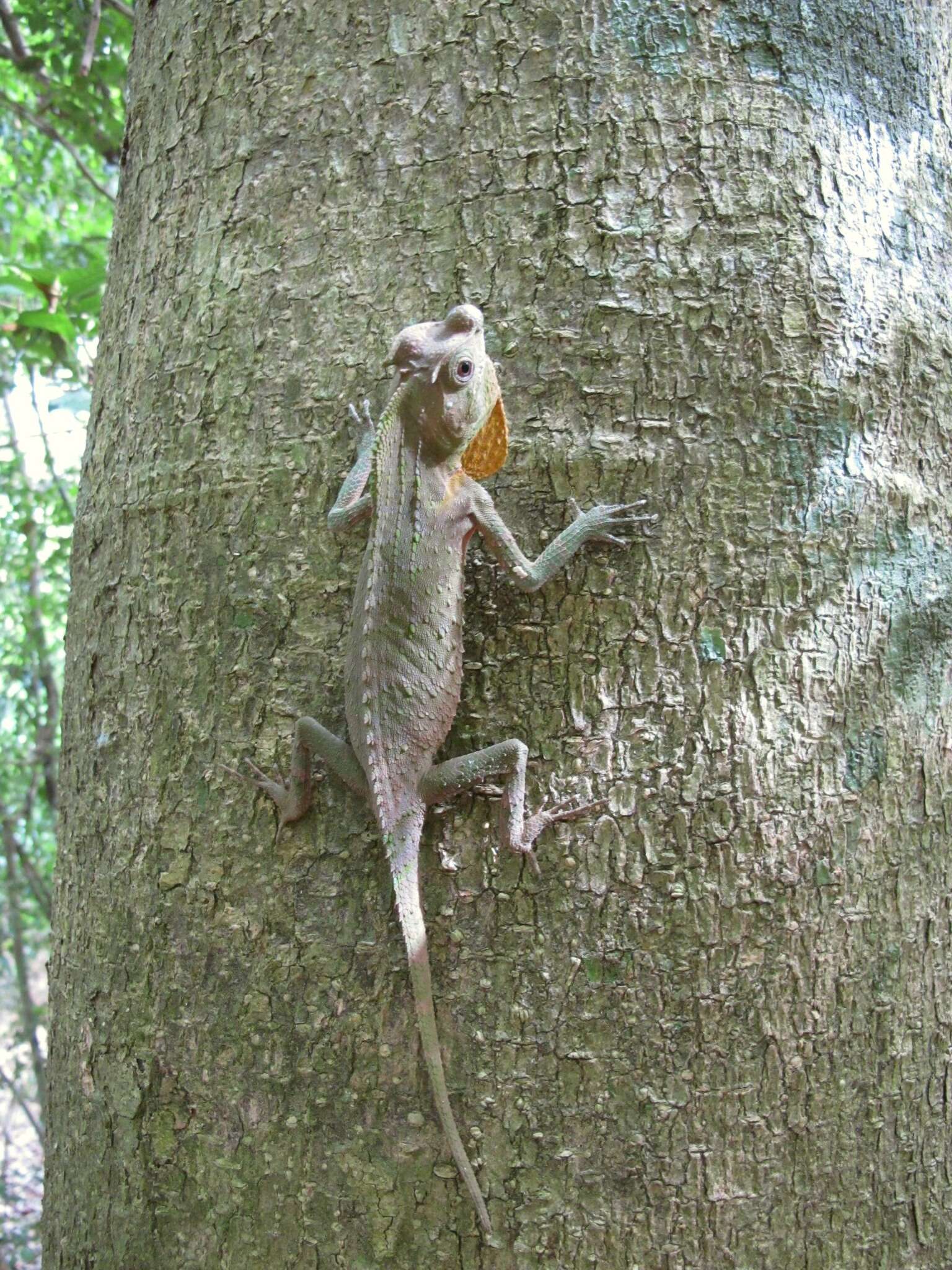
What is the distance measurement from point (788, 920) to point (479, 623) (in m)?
0.87

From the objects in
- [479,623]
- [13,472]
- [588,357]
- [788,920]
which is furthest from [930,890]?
[13,472]

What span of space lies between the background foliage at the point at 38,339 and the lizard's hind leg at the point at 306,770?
7.83 ft

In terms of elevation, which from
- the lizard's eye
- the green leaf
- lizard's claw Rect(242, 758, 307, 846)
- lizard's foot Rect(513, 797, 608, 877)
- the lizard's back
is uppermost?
the green leaf

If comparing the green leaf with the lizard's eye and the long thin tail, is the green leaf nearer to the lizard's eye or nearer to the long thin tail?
the lizard's eye

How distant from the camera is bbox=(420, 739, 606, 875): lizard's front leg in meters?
1.82

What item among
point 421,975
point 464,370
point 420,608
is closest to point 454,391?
point 464,370

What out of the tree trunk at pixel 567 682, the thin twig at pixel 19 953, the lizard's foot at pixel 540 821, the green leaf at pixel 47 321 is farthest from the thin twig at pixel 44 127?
the thin twig at pixel 19 953

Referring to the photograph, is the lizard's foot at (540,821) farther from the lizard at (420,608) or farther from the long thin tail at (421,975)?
the long thin tail at (421,975)

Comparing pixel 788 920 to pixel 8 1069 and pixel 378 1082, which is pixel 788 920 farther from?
pixel 8 1069

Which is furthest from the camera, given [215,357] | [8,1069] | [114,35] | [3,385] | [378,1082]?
[8,1069]

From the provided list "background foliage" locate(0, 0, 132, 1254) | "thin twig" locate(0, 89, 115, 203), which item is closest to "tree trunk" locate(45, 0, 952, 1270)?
"background foliage" locate(0, 0, 132, 1254)

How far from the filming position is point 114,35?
512 centimetres

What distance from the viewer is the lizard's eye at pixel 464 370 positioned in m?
1.97

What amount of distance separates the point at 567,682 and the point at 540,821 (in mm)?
290
